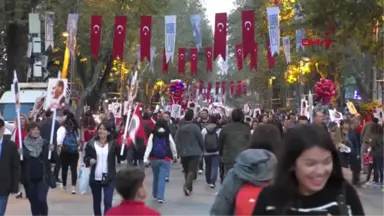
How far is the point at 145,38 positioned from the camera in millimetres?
24281

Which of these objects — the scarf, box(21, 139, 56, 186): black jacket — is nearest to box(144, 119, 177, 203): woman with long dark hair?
box(21, 139, 56, 186): black jacket

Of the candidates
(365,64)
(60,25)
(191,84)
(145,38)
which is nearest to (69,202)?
(145,38)

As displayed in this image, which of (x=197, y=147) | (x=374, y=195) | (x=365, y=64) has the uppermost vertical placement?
(x=365, y=64)

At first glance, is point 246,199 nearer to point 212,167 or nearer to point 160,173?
point 160,173

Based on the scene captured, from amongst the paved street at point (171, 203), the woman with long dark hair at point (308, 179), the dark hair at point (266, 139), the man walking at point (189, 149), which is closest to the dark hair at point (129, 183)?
the dark hair at point (266, 139)

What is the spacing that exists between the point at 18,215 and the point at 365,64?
22956 millimetres

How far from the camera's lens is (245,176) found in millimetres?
4871

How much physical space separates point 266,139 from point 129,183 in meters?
0.96

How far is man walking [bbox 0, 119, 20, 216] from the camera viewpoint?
905 centimetres

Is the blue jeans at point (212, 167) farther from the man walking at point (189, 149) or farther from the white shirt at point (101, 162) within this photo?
the white shirt at point (101, 162)

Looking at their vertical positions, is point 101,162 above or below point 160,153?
above

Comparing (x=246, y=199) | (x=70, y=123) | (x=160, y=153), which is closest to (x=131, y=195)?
(x=246, y=199)

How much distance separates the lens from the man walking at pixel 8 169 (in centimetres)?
905

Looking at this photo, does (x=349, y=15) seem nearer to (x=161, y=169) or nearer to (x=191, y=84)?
(x=161, y=169)
